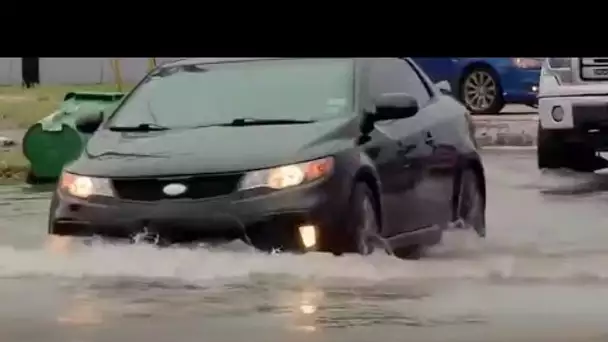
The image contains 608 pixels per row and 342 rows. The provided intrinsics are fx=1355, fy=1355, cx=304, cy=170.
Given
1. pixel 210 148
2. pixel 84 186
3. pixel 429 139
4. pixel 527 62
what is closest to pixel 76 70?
pixel 84 186

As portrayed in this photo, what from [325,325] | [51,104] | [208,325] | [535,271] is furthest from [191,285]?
[535,271]

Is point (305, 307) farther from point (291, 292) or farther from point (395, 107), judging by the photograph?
point (395, 107)

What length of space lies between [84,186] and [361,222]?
0.72 m

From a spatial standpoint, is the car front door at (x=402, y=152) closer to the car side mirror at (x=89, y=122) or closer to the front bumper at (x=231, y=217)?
the front bumper at (x=231, y=217)

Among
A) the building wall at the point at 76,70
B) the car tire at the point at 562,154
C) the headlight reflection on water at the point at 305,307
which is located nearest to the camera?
the headlight reflection on water at the point at 305,307

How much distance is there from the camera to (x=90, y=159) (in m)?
3.48

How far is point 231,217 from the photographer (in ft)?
11.2

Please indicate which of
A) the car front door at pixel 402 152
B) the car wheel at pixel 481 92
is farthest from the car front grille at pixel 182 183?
the car wheel at pixel 481 92

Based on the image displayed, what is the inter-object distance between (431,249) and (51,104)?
1073 millimetres

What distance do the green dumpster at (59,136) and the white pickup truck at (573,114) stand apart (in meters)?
1.13

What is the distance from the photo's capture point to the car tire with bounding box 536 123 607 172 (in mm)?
3627

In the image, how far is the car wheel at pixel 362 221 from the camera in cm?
347

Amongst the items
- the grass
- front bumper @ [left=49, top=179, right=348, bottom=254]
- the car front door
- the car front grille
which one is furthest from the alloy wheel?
the grass

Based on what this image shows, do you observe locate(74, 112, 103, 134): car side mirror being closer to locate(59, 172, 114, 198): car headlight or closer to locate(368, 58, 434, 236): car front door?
locate(59, 172, 114, 198): car headlight
